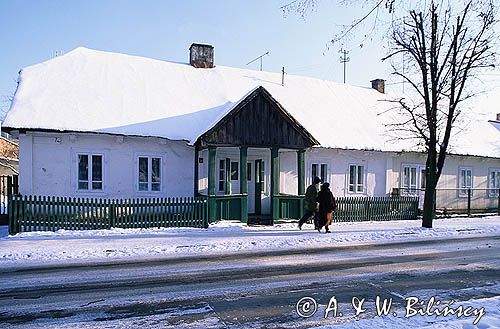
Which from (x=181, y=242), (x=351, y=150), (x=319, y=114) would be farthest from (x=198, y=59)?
(x=181, y=242)

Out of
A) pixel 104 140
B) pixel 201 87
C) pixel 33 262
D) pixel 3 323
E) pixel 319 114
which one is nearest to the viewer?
pixel 3 323

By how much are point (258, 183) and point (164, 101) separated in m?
5.80

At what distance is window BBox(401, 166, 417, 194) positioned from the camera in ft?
76.3

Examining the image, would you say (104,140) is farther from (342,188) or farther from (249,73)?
(342,188)

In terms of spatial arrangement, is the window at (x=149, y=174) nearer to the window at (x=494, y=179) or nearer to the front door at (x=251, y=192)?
the front door at (x=251, y=192)

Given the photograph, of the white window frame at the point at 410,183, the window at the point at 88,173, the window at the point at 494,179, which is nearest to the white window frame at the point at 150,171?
the window at the point at 88,173

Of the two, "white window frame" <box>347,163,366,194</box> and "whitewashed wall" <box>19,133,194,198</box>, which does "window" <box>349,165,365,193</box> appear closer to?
"white window frame" <box>347,163,366,194</box>

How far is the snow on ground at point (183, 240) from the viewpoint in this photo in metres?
10.4

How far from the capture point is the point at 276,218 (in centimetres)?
1709

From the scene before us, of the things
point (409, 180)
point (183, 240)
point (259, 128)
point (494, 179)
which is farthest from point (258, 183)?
point (494, 179)

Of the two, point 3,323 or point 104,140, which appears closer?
point 3,323

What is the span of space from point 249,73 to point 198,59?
3.18 metres

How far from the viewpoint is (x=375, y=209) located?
19.5m

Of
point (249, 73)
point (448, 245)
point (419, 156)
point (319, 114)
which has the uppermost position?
point (249, 73)
